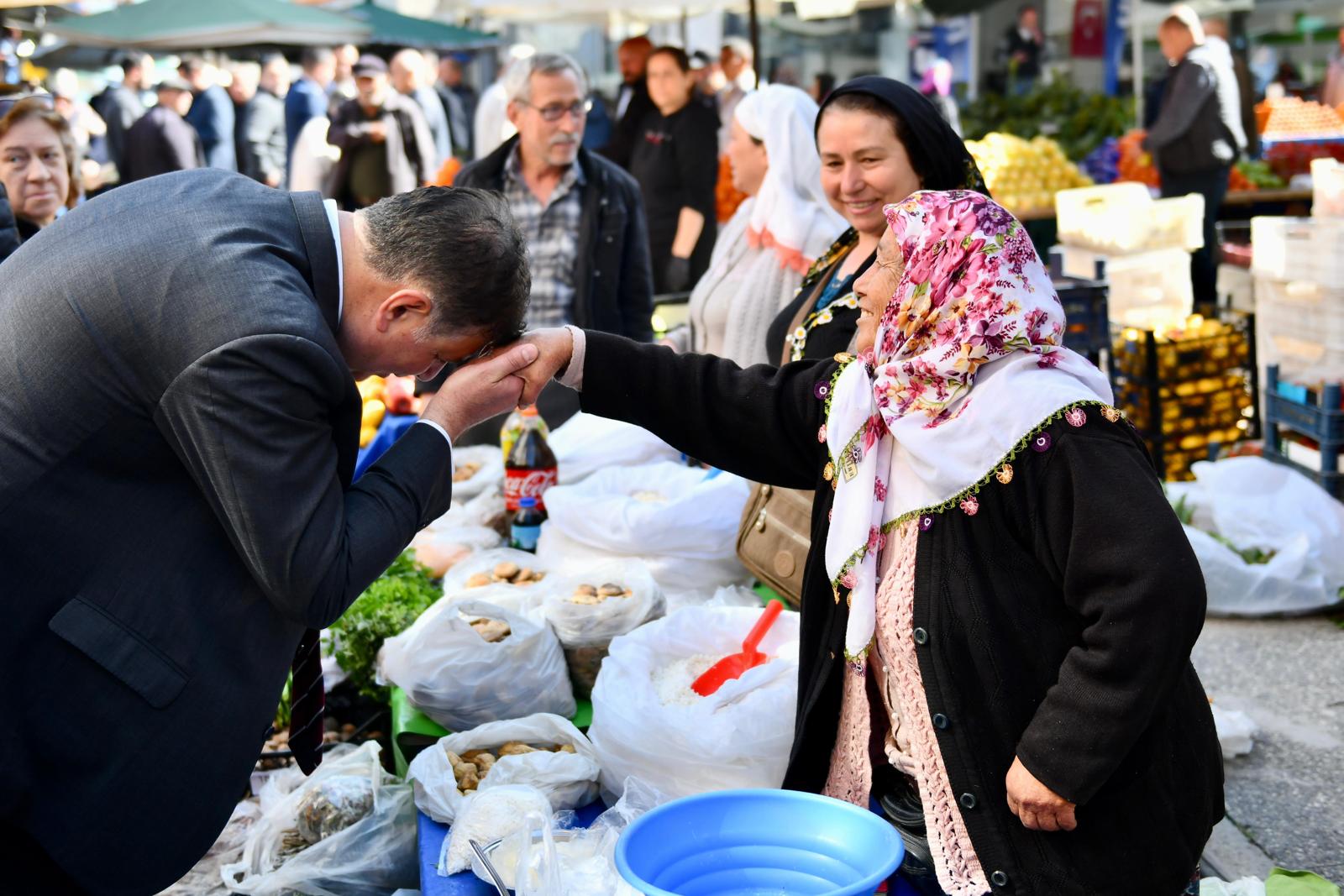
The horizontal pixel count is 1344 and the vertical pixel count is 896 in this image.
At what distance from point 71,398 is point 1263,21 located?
16.6 meters

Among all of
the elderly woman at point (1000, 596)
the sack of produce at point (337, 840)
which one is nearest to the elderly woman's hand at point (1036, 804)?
the elderly woman at point (1000, 596)

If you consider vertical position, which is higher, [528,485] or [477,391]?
[477,391]

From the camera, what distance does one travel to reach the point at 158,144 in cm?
1047

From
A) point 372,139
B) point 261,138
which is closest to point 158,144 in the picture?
point 261,138

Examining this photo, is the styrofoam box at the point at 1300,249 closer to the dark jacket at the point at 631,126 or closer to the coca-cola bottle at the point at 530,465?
the coca-cola bottle at the point at 530,465

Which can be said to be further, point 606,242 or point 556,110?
point 606,242

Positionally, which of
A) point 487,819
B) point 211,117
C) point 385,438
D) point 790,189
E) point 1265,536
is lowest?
point 1265,536

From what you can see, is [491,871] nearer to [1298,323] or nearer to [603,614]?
[603,614]

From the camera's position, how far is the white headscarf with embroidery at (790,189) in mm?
4324

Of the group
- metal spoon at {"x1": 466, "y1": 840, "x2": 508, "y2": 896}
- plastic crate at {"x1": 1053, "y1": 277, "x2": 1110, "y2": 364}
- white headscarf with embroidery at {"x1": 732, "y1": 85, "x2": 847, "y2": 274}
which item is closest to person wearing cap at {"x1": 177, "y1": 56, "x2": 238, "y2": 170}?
plastic crate at {"x1": 1053, "y1": 277, "x2": 1110, "y2": 364}

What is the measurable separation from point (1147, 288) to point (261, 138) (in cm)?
864

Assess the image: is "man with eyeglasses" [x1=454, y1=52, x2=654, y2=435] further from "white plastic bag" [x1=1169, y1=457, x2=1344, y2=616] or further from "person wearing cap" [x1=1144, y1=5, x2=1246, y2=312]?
"person wearing cap" [x1=1144, y1=5, x2=1246, y2=312]

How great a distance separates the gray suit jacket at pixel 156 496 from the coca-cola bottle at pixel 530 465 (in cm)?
203

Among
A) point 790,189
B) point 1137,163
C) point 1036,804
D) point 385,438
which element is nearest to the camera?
point 1036,804
